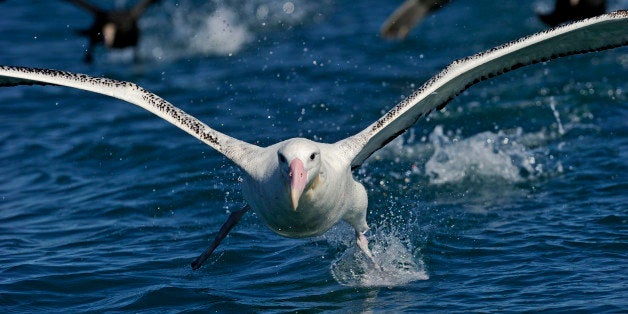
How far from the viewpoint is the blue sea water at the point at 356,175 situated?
419 inches

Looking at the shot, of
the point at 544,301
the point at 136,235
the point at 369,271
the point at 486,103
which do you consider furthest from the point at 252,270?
the point at 486,103

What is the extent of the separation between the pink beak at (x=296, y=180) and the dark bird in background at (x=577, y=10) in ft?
29.4

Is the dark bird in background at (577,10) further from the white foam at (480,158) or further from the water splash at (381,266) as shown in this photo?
the water splash at (381,266)

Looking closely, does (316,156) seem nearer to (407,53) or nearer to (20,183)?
(20,183)

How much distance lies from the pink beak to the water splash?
2.39 m

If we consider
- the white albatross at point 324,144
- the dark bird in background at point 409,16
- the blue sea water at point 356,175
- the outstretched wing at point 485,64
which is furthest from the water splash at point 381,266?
the dark bird in background at point 409,16

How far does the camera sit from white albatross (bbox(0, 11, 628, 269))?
9.23 meters

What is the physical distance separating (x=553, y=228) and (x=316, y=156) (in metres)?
4.12

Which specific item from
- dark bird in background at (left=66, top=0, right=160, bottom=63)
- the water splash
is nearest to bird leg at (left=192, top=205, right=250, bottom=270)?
the water splash

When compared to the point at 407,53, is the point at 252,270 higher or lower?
lower

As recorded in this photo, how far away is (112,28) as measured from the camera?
18.3 metres

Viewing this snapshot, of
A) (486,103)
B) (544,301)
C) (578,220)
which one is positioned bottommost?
(544,301)

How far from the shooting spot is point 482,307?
9.82 meters

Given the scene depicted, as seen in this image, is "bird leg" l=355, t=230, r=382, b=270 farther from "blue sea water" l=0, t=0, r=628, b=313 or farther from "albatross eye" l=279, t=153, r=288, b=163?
"albatross eye" l=279, t=153, r=288, b=163
